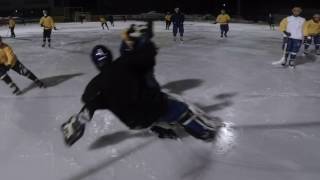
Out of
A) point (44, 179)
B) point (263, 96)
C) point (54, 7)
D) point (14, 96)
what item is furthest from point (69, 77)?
point (54, 7)

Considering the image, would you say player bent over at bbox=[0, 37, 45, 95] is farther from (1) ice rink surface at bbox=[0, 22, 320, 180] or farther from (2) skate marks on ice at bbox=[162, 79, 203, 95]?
(2) skate marks on ice at bbox=[162, 79, 203, 95]

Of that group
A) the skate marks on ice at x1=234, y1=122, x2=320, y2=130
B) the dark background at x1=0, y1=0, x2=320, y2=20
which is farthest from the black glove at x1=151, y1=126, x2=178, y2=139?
the dark background at x1=0, y1=0, x2=320, y2=20

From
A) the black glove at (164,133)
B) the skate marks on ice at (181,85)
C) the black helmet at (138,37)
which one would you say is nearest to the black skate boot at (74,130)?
the black helmet at (138,37)

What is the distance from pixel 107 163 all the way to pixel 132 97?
0.82 metres

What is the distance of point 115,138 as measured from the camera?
202 inches

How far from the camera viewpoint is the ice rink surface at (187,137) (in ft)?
13.7

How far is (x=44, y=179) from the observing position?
4.02 metres

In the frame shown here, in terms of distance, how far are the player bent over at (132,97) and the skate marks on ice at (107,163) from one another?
0.32m

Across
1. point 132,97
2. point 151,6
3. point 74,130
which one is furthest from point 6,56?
point 151,6

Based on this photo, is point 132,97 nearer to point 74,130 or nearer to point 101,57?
point 101,57

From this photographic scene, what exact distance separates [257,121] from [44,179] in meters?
2.84

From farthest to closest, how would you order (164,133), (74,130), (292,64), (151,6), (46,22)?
(151,6) < (46,22) < (292,64) < (164,133) < (74,130)

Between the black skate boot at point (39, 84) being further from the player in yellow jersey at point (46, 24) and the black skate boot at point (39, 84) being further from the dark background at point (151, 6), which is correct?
the dark background at point (151, 6)

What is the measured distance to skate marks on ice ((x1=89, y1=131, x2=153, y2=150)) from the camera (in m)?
4.95
